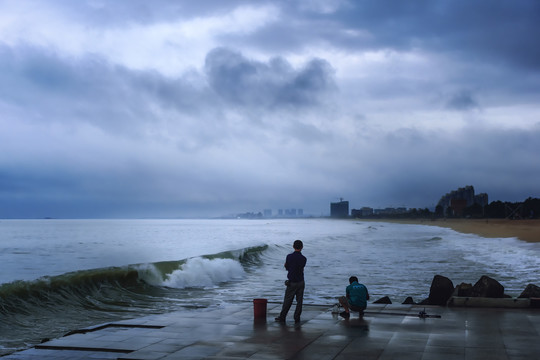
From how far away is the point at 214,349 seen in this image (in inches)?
371

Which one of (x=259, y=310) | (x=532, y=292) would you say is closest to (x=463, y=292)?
(x=532, y=292)

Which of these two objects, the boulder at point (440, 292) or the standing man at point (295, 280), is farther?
the boulder at point (440, 292)

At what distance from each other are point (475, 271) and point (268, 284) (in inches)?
501

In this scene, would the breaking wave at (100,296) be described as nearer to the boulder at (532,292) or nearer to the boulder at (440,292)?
the boulder at (440,292)

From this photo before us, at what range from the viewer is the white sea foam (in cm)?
2910

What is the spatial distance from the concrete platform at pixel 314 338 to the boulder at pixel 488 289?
1683mm

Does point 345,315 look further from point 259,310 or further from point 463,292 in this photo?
point 463,292

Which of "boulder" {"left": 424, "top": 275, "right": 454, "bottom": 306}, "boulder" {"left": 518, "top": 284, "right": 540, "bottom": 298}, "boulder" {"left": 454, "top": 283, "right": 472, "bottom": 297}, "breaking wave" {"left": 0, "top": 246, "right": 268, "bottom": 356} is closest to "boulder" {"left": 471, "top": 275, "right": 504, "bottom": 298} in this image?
"boulder" {"left": 454, "top": 283, "right": 472, "bottom": 297}

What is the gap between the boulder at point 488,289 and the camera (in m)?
15.3

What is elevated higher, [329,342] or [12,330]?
[329,342]

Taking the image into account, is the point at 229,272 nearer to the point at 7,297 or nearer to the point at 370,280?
the point at 370,280

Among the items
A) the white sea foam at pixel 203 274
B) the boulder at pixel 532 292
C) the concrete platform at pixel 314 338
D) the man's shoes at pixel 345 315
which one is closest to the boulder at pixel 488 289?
the boulder at pixel 532 292

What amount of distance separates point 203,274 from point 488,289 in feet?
64.1

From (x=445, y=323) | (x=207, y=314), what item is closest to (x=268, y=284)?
(x=207, y=314)
